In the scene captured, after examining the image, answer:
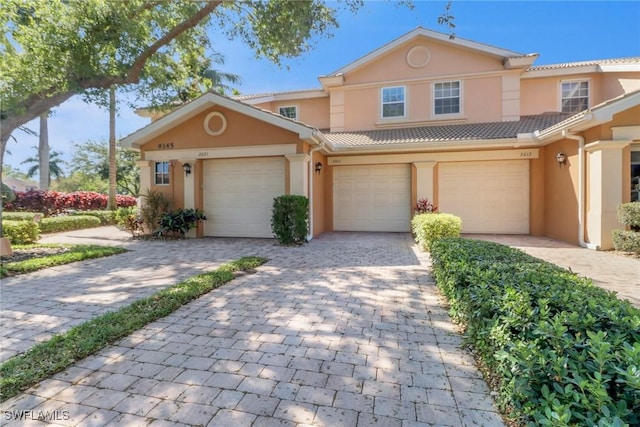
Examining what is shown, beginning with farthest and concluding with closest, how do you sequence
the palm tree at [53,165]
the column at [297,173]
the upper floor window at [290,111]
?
1. the palm tree at [53,165]
2. the upper floor window at [290,111]
3. the column at [297,173]

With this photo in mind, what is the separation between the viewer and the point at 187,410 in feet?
7.49

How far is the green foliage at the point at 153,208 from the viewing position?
36.5 ft

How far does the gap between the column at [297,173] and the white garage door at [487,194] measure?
532cm

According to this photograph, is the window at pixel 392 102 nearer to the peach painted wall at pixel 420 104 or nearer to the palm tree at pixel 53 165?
the peach painted wall at pixel 420 104

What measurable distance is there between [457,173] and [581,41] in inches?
317

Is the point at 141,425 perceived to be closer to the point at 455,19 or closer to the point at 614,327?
the point at 614,327

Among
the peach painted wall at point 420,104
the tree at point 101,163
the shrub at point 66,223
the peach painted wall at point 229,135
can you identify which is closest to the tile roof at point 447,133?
the peach painted wall at point 420,104

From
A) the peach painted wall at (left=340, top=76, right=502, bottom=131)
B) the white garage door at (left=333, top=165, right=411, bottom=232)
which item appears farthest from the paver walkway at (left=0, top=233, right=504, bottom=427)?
the peach painted wall at (left=340, top=76, right=502, bottom=131)

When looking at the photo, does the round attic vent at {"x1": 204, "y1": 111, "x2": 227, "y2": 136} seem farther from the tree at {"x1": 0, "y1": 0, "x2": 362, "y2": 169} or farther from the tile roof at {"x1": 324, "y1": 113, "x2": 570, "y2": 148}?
the tile roof at {"x1": 324, "y1": 113, "x2": 570, "y2": 148}

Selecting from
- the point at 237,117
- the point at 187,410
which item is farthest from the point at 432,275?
the point at 237,117

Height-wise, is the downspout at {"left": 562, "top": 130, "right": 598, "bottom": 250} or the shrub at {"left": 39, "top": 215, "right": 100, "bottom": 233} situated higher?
the downspout at {"left": 562, "top": 130, "right": 598, "bottom": 250}

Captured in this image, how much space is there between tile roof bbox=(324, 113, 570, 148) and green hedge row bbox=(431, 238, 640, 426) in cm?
862

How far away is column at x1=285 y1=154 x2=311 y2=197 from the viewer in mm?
9844

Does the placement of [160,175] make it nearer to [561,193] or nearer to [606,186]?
[561,193]
